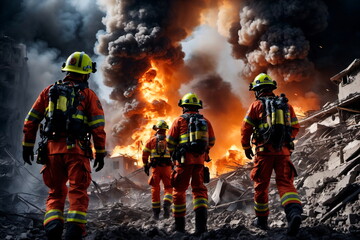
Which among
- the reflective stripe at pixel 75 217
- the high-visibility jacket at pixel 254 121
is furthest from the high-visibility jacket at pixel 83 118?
the high-visibility jacket at pixel 254 121

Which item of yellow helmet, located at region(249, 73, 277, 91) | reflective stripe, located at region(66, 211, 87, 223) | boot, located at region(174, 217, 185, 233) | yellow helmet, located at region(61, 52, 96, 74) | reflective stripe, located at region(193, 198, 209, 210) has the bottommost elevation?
boot, located at region(174, 217, 185, 233)

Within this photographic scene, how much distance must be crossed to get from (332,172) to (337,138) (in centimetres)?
382

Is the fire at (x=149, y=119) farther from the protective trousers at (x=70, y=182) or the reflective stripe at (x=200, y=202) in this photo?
the protective trousers at (x=70, y=182)

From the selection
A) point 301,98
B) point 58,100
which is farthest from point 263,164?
point 301,98

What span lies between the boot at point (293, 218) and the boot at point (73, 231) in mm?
2536

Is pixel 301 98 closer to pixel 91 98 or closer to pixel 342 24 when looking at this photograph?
pixel 342 24

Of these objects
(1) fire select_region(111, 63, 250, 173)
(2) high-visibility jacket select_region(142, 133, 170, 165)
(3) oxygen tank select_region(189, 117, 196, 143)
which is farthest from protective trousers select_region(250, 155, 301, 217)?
(1) fire select_region(111, 63, 250, 173)

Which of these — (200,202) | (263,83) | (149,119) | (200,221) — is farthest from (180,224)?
(149,119)

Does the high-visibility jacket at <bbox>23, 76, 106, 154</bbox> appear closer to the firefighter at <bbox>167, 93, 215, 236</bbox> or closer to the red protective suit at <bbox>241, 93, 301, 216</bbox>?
the firefighter at <bbox>167, 93, 215, 236</bbox>

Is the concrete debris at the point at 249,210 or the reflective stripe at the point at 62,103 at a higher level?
the reflective stripe at the point at 62,103

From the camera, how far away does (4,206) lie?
8.95m

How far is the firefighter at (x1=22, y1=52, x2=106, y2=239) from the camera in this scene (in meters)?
3.03

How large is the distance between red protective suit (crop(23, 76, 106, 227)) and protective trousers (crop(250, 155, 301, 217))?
231 centimetres

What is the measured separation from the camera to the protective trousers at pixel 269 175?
396 cm
